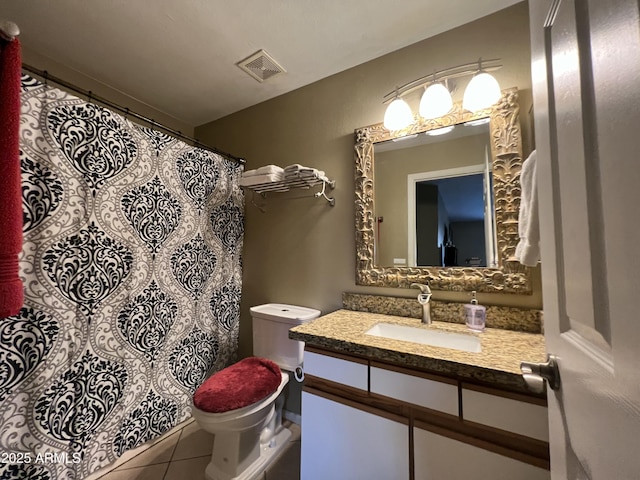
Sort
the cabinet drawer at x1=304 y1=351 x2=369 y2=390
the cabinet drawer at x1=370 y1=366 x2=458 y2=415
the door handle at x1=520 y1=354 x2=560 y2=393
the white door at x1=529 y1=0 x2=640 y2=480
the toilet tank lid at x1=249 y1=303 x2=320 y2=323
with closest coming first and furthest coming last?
the white door at x1=529 y1=0 x2=640 y2=480 → the door handle at x1=520 y1=354 x2=560 y2=393 → the cabinet drawer at x1=370 y1=366 x2=458 y2=415 → the cabinet drawer at x1=304 y1=351 x2=369 y2=390 → the toilet tank lid at x1=249 y1=303 x2=320 y2=323

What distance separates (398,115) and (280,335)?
→ 1.42 metres

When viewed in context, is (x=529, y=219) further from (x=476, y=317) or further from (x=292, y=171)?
(x=292, y=171)

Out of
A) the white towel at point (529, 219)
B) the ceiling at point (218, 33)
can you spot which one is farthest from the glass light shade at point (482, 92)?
the white towel at point (529, 219)

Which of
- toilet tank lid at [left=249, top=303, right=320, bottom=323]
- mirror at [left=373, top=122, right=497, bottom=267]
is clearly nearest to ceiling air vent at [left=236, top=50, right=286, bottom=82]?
mirror at [left=373, top=122, right=497, bottom=267]

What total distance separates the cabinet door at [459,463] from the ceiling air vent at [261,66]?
6.54ft

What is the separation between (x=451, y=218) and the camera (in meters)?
1.29

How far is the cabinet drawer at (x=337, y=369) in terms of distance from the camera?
944 millimetres

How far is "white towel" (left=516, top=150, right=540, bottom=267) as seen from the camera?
2.58 ft

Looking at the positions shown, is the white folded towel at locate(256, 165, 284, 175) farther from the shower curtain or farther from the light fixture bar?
the light fixture bar

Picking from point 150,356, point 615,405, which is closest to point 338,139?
point 615,405

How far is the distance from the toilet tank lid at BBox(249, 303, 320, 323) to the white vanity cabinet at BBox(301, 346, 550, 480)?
0.41m

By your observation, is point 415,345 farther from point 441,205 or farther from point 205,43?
point 205,43

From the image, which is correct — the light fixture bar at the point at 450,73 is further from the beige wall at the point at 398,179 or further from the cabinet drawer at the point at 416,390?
the cabinet drawer at the point at 416,390

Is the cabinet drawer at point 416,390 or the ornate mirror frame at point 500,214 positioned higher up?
the ornate mirror frame at point 500,214
